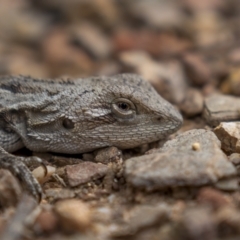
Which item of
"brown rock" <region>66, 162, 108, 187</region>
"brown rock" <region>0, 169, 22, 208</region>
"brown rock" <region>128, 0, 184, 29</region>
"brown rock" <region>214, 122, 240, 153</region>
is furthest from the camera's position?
"brown rock" <region>128, 0, 184, 29</region>

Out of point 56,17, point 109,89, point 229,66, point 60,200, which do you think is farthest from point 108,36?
point 60,200

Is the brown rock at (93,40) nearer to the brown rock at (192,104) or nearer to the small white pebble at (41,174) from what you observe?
the brown rock at (192,104)

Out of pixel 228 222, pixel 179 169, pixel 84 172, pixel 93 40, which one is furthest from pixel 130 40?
pixel 228 222

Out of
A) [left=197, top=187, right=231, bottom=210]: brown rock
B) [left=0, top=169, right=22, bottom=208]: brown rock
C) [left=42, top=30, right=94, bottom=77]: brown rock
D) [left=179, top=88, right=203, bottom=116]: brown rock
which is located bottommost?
[left=197, top=187, right=231, bottom=210]: brown rock

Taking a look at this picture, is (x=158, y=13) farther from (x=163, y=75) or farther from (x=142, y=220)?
(x=142, y=220)

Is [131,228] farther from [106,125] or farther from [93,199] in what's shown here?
[106,125]

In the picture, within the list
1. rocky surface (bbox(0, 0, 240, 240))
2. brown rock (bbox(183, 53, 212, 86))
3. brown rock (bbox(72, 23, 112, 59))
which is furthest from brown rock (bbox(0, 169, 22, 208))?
brown rock (bbox(72, 23, 112, 59))

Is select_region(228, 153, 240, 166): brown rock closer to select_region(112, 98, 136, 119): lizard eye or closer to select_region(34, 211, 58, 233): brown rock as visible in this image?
select_region(112, 98, 136, 119): lizard eye
